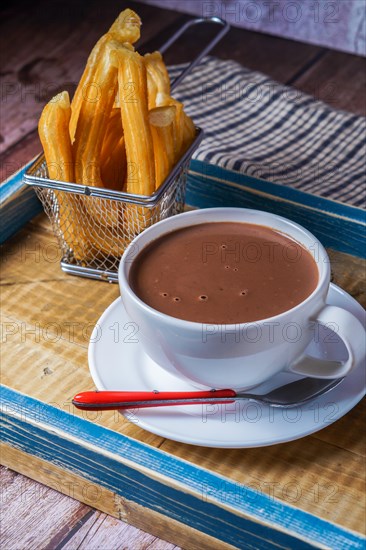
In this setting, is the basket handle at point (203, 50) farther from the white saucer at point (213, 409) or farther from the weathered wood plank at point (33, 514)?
the weathered wood plank at point (33, 514)

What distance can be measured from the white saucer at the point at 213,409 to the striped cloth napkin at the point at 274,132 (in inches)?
15.7

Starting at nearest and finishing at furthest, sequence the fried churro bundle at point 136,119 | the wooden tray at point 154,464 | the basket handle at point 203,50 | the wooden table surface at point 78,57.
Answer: the wooden tray at point 154,464, the fried churro bundle at point 136,119, the basket handle at point 203,50, the wooden table surface at point 78,57

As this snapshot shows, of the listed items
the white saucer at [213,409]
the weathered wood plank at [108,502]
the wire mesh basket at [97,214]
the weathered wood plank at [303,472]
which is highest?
the wire mesh basket at [97,214]

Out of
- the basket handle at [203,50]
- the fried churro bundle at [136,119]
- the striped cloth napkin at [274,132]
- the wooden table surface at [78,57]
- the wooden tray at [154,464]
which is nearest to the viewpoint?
the wooden tray at [154,464]

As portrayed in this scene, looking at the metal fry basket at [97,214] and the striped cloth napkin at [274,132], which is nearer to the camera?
the metal fry basket at [97,214]

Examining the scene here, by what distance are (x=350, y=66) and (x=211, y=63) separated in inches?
13.1

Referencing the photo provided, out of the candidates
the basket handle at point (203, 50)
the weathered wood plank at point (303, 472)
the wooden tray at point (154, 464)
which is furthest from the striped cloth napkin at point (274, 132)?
A: the weathered wood plank at point (303, 472)

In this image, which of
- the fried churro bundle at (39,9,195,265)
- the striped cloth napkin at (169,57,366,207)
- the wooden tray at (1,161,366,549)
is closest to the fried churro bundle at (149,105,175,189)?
the fried churro bundle at (39,9,195,265)

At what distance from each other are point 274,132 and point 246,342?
69 centimetres

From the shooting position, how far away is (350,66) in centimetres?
155

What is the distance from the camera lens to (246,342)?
1.88 ft

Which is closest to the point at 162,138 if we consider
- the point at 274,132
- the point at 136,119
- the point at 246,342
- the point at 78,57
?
the point at 136,119

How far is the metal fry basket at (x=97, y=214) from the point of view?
2.49 feet

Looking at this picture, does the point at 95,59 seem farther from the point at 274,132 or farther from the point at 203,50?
the point at 274,132
